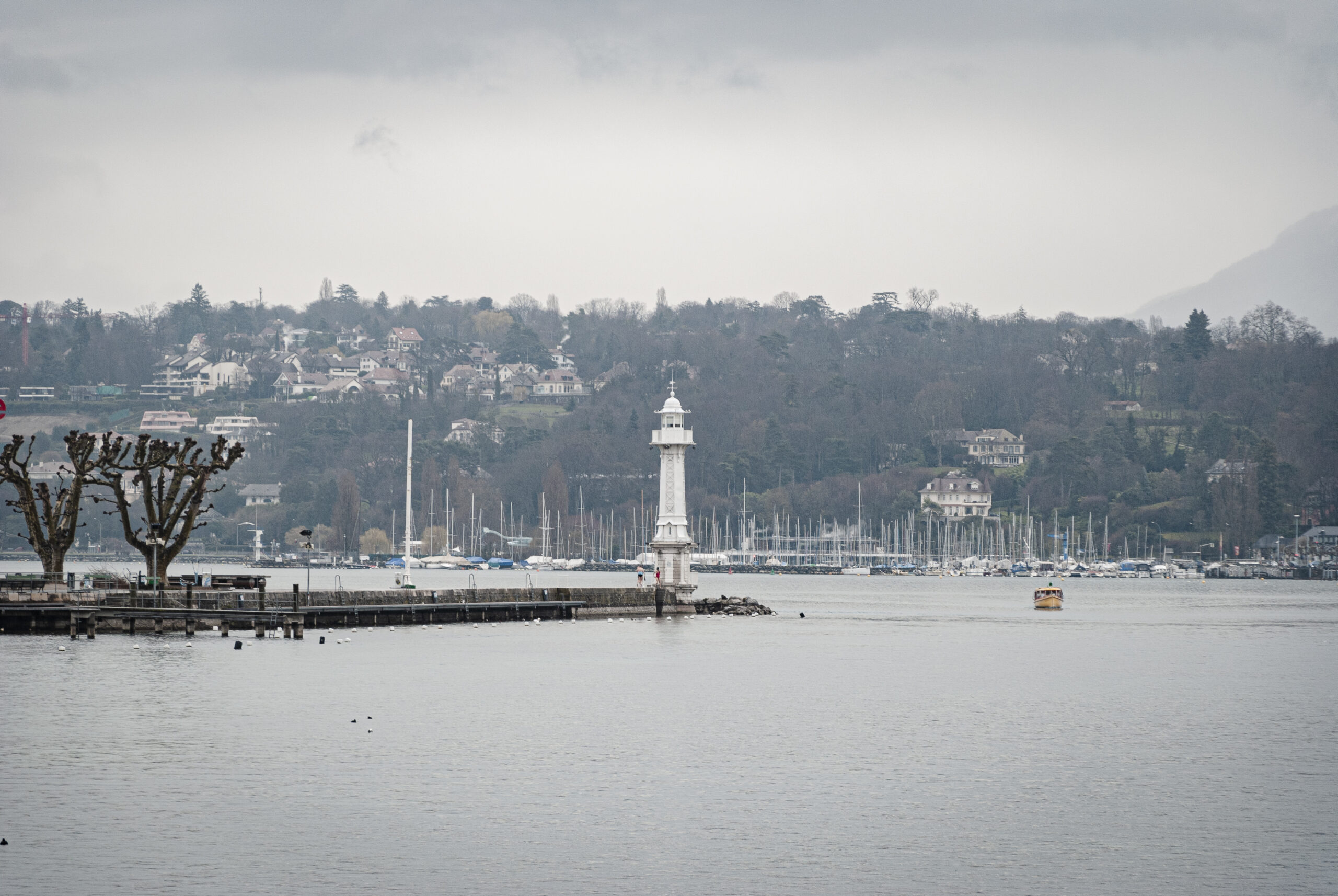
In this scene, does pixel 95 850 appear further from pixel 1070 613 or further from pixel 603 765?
pixel 1070 613

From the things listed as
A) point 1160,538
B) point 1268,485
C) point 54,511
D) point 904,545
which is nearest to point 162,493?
point 54,511

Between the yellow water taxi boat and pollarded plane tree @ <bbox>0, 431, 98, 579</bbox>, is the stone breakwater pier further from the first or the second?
the yellow water taxi boat

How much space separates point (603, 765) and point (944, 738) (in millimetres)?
8498

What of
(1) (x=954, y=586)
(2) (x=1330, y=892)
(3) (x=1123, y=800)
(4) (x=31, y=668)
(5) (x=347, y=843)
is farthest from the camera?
(1) (x=954, y=586)

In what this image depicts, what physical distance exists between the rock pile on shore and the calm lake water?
19634mm

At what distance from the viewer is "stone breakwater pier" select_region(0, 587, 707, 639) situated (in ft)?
175

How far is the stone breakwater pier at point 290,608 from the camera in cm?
5322

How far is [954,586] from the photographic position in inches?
6211

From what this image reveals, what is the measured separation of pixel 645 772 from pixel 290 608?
1141 inches

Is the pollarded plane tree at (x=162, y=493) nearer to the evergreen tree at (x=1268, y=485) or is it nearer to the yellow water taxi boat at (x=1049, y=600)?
the yellow water taxi boat at (x=1049, y=600)

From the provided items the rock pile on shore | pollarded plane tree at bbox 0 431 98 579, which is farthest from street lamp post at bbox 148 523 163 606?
the rock pile on shore

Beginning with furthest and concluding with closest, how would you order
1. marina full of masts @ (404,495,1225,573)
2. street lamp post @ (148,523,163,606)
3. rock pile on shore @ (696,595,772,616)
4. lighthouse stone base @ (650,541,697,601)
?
1. marina full of masts @ (404,495,1225,573)
2. rock pile on shore @ (696,595,772,616)
3. lighthouse stone base @ (650,541,697,601)
4. street lamp post @ (148,523,163,606)

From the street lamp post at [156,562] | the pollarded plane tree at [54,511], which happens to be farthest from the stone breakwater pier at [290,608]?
the pollarded plane tree at [54,511]

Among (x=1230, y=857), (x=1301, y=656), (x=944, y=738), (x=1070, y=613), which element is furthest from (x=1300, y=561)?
(x=1230, y=857)
